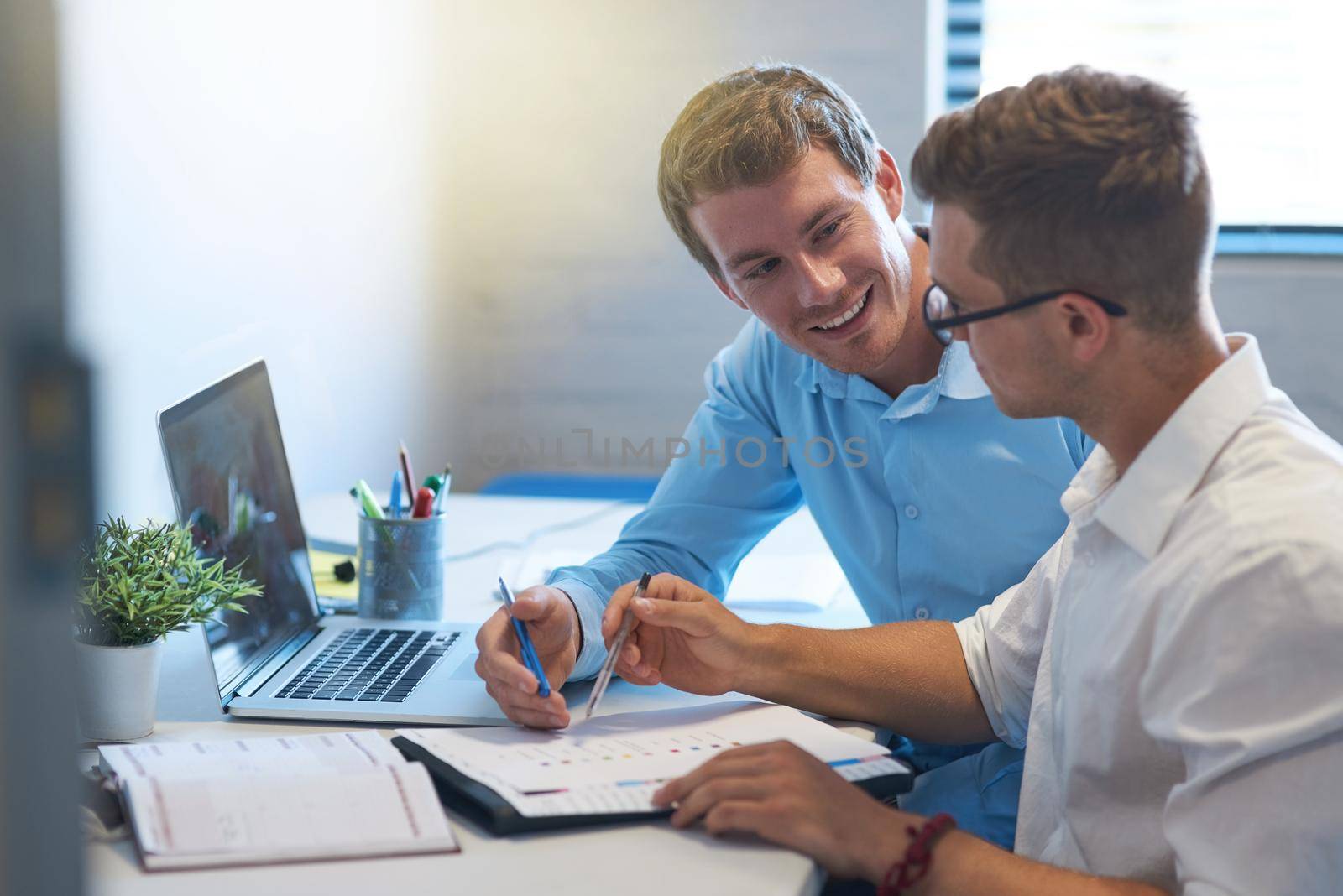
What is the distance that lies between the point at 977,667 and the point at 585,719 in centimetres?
34

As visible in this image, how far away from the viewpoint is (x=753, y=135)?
124cm

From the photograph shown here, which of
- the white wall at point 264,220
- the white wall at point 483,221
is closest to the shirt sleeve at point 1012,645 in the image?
the white wall at point 264,220

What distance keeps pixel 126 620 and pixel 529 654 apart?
0.30 metres

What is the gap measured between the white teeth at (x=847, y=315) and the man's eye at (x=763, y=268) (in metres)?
0.08

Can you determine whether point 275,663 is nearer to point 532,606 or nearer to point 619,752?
point 532,606

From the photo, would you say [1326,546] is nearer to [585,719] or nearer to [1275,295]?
[585,719]

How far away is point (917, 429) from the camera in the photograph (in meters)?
1.30

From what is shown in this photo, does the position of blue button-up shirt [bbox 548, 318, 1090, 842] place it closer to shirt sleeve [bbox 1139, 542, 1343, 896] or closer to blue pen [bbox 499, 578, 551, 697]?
blue pen [bbox 499, 578, 551, 697]

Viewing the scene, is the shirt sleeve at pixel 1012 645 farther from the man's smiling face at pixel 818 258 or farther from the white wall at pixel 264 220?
the white wall at pixel 264 220

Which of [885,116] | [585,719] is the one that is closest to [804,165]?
[585,719]

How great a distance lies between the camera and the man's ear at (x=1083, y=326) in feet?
2.72

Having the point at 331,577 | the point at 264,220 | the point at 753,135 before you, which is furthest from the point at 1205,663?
the point at 264,220

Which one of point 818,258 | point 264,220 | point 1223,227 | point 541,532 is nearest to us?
point 818,258

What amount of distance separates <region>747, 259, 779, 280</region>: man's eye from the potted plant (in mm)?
587
